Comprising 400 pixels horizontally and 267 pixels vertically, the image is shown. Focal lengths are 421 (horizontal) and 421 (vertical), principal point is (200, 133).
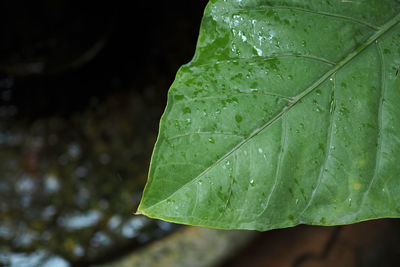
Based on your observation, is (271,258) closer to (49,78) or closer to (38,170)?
(38,170)

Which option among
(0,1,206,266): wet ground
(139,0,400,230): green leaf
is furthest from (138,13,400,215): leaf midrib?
(0,1,206,266): wet ground

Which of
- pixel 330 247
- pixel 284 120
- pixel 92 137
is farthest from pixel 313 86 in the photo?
pixel 92 137

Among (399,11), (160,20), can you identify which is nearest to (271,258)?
(160,20)

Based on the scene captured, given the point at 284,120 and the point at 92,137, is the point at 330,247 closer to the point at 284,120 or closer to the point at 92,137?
the point at 92,137

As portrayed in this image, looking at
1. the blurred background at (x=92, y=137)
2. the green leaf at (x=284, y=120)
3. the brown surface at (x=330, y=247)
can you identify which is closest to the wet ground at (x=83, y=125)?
the blurred background at (x=92, y=137)

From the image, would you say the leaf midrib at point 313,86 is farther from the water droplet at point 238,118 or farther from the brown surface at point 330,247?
the brown surface at point 330,247

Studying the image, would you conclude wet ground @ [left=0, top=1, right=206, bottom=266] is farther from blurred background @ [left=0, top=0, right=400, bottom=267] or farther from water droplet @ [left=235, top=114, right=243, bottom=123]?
water droplet @ [left=235, top=114, right=243, bottom=123]

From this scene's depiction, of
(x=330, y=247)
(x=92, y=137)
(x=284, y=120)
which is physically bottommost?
(x=330, y=247)

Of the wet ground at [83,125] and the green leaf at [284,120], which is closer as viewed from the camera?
the green leaf at [284,120]
